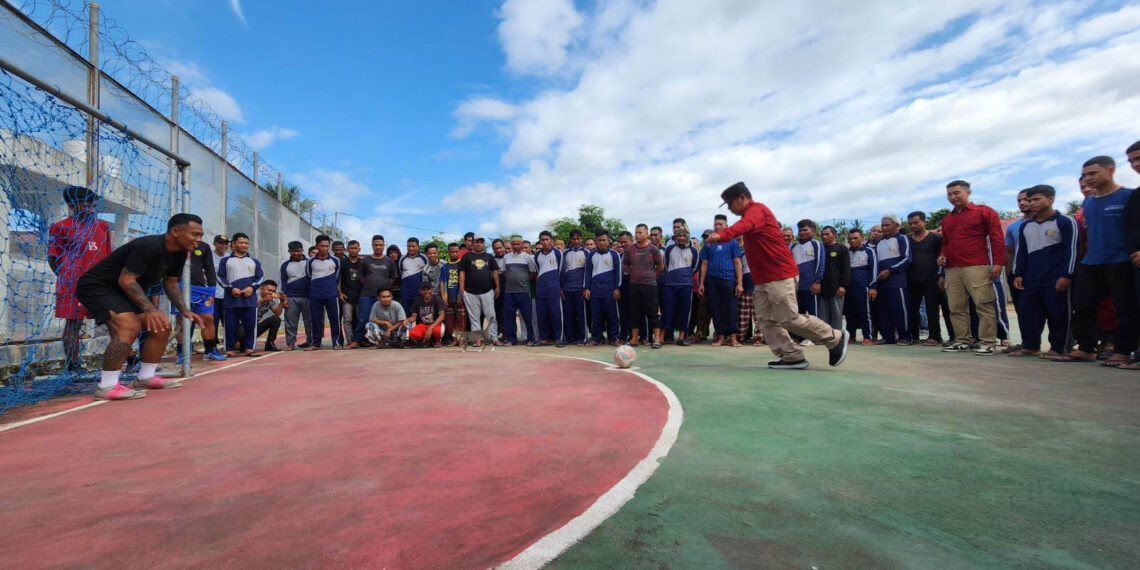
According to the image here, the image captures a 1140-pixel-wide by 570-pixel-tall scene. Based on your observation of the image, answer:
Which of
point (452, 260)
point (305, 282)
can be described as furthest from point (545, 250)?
point (305, 282)

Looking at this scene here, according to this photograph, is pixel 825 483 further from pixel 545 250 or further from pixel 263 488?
pixel 545 250

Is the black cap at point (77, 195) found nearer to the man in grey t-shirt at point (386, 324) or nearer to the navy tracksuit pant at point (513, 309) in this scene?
the man in grey t-shirt at point (386, 324)

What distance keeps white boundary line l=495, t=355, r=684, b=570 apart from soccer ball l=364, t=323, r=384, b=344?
7.28 metres

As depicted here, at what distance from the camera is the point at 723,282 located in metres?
8.36

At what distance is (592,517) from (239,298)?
824cm

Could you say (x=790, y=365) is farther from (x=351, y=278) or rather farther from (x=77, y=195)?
(x=77, y=195)

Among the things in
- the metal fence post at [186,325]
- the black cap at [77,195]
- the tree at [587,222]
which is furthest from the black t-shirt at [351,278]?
the tree at [587,222]

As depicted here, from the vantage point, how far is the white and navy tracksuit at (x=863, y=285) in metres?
8.50

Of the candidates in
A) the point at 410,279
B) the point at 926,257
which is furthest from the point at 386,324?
the point at 926,257

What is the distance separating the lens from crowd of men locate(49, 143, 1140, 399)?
5.25m

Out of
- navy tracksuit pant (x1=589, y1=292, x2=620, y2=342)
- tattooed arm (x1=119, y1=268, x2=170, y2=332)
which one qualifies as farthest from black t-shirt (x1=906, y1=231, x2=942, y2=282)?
tattooed arm (x1=119, y1=268, x2=170, y2=332)

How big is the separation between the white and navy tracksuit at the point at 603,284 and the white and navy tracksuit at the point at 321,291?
4.42m

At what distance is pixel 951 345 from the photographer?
23.5ft

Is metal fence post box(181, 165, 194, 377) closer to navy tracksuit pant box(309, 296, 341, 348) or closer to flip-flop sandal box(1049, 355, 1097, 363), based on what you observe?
navy tracksuit pant box(309, 296, 341, 348)
